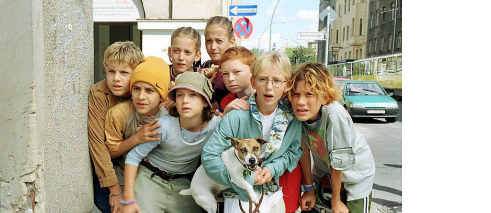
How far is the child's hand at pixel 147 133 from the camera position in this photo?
2.38 metres

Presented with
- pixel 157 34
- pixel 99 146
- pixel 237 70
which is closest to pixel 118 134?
pixel 99 146

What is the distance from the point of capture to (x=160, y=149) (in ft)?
8.30

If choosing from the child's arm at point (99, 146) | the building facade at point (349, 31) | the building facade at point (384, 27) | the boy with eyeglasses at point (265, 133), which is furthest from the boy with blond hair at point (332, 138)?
the building facade at point (349, 31)

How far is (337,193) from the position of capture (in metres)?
2.59

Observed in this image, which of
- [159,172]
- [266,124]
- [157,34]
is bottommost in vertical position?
[159,172]

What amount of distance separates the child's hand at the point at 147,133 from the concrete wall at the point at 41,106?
33cm

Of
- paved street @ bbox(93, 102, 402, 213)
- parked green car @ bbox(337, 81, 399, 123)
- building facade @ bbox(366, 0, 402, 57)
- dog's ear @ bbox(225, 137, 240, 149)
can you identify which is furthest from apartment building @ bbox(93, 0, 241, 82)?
building facade @ bbox(366, 0, 402, 57)

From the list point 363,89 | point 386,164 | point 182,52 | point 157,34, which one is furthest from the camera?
point 363,89

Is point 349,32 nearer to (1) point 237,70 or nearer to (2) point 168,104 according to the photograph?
(1) point 237,70

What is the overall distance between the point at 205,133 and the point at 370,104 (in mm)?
12915

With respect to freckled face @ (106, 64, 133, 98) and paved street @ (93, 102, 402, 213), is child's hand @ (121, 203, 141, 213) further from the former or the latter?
freckled face @ (106, 64, 133, 98)

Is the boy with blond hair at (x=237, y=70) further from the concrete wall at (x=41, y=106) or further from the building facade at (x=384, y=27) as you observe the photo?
the building facade at (x=384, y=27)

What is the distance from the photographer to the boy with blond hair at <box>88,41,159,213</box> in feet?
8.09
